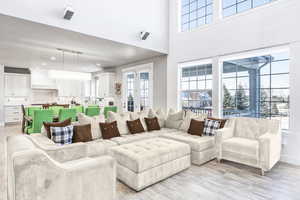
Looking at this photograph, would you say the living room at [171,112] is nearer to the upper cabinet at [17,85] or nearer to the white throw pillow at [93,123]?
the white throw pillow at [93,123]

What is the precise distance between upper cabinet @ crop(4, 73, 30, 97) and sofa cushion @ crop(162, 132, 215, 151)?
25.9 feet

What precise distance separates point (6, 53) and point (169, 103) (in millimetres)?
5520

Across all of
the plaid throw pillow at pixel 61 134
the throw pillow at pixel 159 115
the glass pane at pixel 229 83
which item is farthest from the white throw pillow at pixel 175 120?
the plaid throw pillow at pixel 61 134

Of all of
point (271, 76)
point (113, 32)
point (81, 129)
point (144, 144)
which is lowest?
point (144, 144)

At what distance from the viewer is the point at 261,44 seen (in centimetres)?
365

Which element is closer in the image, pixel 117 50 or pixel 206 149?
pixel 206 149

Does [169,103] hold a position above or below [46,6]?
below

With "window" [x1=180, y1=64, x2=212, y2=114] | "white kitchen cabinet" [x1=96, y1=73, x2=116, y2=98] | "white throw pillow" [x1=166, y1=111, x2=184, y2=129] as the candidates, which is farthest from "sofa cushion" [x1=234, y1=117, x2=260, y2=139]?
"white kitchen cabinet" [x1=96, y1=73, x2=116, y2=98]

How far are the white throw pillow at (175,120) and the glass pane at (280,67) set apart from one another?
226 cm

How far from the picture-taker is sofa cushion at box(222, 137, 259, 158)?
9.62 ft

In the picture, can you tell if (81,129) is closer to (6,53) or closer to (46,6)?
(46,6)

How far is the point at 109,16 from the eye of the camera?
408 cm

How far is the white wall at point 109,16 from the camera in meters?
3.11

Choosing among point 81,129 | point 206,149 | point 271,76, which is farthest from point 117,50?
point 271,76
